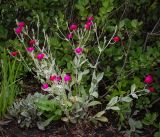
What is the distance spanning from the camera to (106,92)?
Result: 3.20 metres

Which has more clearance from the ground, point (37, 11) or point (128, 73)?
point (37, 11)

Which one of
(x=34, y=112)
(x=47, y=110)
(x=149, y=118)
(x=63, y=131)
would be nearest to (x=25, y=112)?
(x=34, y=112)

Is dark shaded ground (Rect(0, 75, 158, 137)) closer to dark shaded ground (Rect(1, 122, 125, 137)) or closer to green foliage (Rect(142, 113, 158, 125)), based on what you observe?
dark shaded ground (Rect(1, 122, 125, 137))

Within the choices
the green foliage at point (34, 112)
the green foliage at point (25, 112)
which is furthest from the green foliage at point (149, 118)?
the green foliage at point (25, 112)

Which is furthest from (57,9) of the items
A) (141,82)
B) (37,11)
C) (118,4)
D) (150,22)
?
(141,82)

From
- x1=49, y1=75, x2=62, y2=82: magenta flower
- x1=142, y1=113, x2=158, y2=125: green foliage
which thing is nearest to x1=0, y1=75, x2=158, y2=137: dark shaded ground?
x1=142, y1=113, x2=158, y2=125: green foliage

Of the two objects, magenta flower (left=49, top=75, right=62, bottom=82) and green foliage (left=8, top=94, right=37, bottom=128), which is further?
green foliage (left=8, top=94, right=37, bottom=128)

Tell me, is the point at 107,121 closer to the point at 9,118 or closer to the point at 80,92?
the point at 80,92

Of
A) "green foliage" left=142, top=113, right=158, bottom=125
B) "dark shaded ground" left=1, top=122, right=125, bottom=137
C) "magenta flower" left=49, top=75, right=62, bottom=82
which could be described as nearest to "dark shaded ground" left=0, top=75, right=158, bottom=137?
"dark shaded ground" left=1, top=122, right=125, bottom=137

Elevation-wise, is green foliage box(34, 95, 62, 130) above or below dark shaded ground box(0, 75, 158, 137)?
above

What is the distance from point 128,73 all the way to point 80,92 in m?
0.43

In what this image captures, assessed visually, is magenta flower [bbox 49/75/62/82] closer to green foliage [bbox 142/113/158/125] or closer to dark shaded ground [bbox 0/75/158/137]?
dark shaded ground [bbox 0/75/158/137]

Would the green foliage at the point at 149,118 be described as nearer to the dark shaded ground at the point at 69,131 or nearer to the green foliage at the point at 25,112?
the dark shaded ground at the point at 69,131

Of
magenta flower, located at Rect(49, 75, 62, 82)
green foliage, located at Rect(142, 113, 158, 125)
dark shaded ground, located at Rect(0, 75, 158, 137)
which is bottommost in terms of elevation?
dark shaded ground, located at Rect(0, 75, 158, 137)
